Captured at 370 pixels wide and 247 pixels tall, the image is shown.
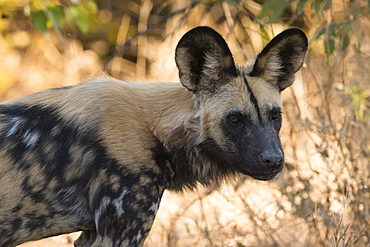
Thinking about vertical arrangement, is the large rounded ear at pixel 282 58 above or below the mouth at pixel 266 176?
above

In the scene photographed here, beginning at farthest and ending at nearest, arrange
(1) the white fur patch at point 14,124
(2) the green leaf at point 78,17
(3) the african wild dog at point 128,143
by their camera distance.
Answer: (2) the green leaf at point 78,17 < (1) the white fur patch at point 14,124 < (3) the african wild dog at point 128,143

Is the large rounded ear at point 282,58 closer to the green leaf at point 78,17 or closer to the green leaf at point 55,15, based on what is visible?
the green leaf at point 55,15

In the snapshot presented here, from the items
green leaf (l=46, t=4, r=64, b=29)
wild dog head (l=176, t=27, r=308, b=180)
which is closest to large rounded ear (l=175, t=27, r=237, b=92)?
wild dog head (l=176, t=27, r=308, b=180)

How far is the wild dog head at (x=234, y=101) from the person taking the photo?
2.65 metres

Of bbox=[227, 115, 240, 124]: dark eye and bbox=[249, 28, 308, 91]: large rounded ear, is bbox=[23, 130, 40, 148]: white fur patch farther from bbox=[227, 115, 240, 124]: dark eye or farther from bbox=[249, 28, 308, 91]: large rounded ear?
bbox=[249, 28, 308, 91]: large rounded ear

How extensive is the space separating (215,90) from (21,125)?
939mm

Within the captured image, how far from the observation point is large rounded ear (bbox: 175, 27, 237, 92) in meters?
2.66

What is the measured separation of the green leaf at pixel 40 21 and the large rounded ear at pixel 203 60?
96.7 inches

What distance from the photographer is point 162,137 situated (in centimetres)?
274

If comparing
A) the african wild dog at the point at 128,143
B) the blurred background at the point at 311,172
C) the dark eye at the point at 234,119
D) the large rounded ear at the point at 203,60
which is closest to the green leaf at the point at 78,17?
the blurred background at the point at 311,172

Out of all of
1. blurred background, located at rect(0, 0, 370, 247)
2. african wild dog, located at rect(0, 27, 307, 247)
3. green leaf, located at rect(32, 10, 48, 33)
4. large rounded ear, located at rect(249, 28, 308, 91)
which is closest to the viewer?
african wild dog, located at rect(0, 27, 307, 247)

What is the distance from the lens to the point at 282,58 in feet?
9.57

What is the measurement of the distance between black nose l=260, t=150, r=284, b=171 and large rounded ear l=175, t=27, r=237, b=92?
42cm

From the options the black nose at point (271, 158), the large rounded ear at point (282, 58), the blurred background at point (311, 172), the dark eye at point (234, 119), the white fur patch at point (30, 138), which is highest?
the large rounded ear at point (282, 58)
